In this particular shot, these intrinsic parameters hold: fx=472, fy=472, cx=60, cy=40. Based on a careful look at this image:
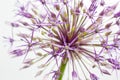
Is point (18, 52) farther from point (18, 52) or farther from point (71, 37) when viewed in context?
point (71, 37)

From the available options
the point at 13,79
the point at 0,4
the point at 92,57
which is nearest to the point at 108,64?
the point at 92,57

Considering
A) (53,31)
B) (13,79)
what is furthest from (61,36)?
(13,79)

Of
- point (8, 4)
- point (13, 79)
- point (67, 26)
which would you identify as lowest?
point (13, 79)

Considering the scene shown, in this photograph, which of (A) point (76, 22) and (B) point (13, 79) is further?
(B) point (13, 79)

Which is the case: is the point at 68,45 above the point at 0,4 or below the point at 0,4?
below

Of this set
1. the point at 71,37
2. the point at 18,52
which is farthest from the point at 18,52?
the point at 71,37

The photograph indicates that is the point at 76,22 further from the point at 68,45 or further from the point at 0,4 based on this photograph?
the point at 0,4
